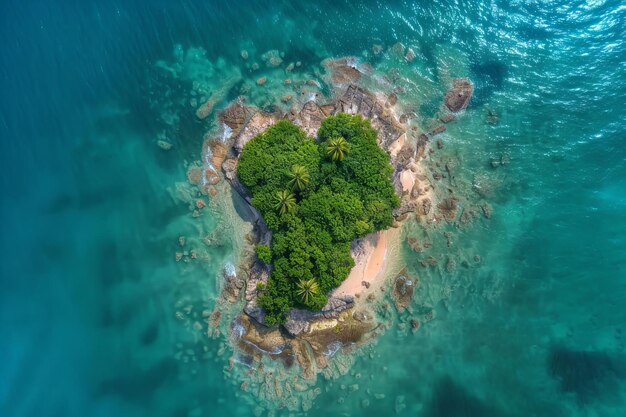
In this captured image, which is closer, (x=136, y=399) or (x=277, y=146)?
(x=277, y=146)

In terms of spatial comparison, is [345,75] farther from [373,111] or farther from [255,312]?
[255,312]

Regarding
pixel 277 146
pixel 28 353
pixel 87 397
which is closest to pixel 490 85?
pixel 277 146

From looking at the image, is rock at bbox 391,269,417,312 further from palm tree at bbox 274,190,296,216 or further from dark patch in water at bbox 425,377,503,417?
palm tree at bbox 274,190,296,216

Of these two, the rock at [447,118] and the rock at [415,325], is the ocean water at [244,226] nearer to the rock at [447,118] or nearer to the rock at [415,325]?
the rock at [415,325]

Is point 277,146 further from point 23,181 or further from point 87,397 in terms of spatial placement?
point 87,397

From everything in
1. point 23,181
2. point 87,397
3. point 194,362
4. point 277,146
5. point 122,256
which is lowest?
point 87,397

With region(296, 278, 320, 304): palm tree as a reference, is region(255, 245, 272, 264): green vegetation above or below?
above

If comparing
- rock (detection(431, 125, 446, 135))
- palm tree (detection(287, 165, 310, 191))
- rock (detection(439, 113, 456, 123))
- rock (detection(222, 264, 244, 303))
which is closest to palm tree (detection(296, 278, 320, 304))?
rock (detection(222, 264, 244, 303))
